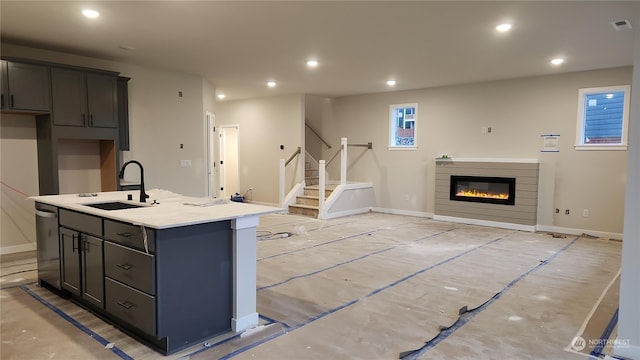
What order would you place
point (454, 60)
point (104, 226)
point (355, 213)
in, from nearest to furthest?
point (104, 226), point (454, 60), point (355, 213)

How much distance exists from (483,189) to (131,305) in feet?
21.7

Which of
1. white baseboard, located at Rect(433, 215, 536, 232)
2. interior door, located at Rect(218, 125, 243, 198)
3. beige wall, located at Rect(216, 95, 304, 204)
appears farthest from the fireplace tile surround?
interior door, located at Rect(218, 125, 243, 198)

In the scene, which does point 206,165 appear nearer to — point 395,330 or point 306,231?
point 306,231

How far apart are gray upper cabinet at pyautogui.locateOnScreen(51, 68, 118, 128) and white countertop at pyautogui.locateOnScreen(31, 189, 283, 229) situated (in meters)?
1.66

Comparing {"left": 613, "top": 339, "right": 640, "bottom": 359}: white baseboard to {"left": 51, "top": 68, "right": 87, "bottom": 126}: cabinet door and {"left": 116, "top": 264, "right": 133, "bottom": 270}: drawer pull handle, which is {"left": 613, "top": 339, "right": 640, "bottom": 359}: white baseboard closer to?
{"left": 116, "top": 264, "right": 133, "bottom": 270}: drawer pull handle

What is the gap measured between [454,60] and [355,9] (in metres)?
2.61

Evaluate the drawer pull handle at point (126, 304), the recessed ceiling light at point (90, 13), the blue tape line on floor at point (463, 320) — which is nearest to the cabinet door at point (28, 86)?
the recessed ceiling light at point (90, 13)

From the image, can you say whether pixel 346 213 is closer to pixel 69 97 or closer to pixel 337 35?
pixel 337 35

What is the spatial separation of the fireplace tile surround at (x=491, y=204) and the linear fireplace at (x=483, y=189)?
6 cm

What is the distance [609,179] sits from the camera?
21.0 ft

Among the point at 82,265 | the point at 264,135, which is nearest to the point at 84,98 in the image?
the point at 82,265

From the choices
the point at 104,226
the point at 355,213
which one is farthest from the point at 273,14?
the point at 355,213

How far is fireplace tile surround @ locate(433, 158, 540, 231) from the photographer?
23.0 feet

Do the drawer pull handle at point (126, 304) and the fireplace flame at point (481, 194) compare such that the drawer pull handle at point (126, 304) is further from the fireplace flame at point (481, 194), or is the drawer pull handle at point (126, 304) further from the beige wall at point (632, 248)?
the fireplace flame at point (481, 194)
